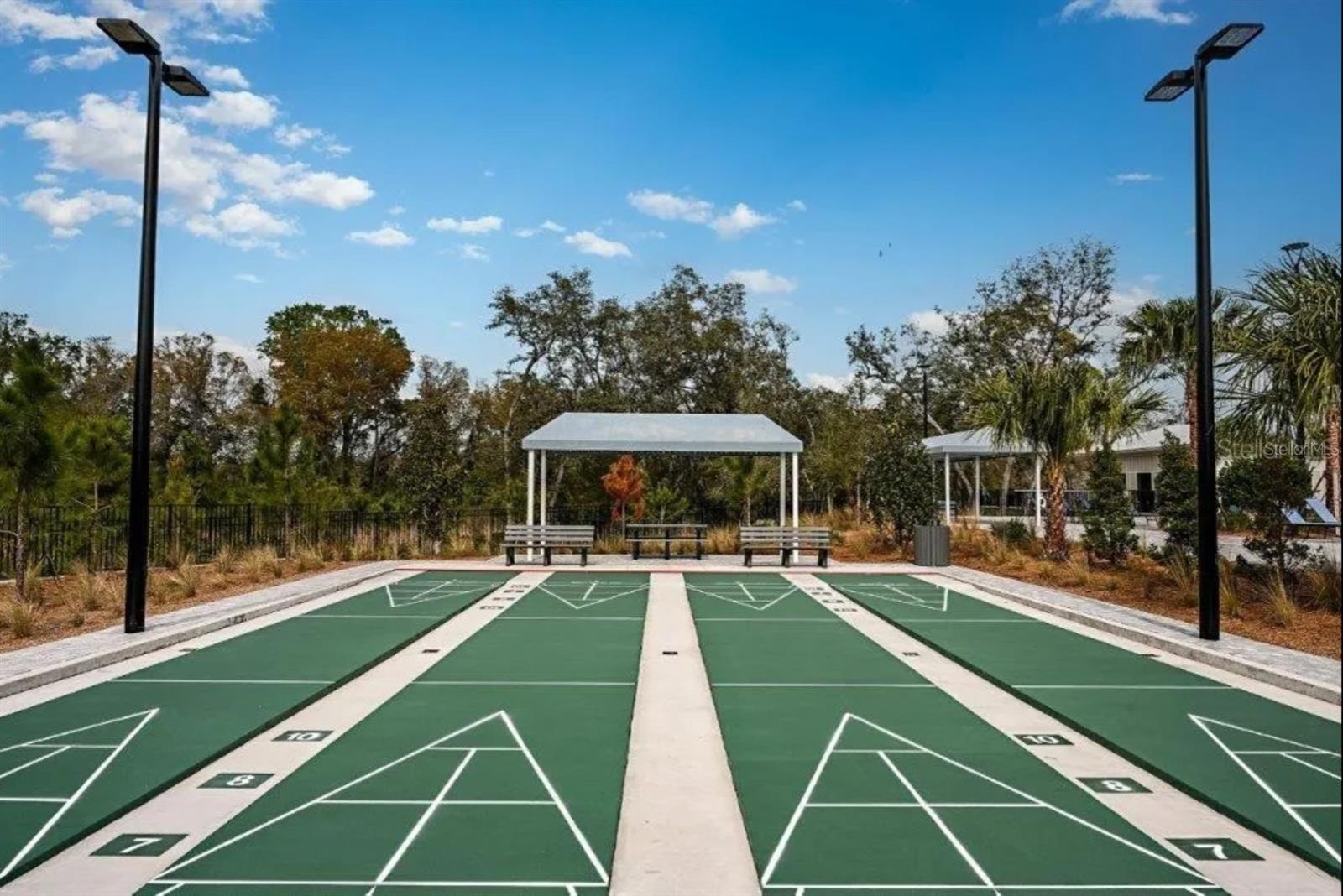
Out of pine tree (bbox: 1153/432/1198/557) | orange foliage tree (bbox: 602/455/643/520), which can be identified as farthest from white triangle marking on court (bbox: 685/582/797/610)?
orange foliage tree (bbox: 602/455/643/520)

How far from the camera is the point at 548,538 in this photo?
18.5 m

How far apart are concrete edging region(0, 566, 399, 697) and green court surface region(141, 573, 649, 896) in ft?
9.75

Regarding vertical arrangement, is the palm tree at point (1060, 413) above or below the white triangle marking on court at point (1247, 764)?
above

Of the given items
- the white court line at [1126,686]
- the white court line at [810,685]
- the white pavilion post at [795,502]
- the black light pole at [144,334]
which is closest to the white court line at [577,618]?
the white court line at [810,685]

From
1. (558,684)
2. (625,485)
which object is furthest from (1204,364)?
(625,485)

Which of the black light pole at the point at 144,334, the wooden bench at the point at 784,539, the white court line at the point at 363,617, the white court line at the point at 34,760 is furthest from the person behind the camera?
the wooden bench at the point at 784,539

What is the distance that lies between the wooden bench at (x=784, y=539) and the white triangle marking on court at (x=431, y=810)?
12.3 meters

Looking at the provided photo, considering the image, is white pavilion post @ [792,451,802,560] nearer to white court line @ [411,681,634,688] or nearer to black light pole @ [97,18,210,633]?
white court line @ [411,681,634,688]

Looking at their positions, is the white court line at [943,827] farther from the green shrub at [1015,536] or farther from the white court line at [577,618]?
the green shrub at [1015,536]

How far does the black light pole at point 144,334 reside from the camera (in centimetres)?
980

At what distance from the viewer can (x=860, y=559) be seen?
67.1 feet

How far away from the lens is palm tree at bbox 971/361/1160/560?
17.7 m

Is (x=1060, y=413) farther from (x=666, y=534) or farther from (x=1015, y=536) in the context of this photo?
(x=666, y=534)

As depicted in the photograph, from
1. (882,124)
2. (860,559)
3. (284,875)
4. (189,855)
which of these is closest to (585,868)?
(284,875)
